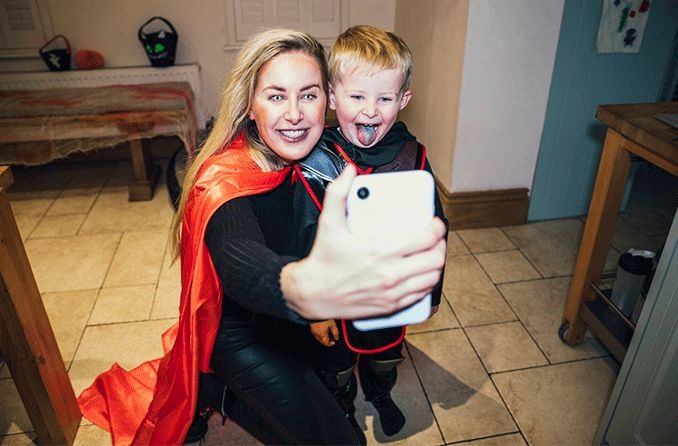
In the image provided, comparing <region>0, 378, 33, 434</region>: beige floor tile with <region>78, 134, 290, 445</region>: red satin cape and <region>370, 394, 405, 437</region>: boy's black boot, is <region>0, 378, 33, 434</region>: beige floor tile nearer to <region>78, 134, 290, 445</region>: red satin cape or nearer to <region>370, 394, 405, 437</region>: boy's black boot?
<region>78, 134, 290, 445</region>: red satin cape

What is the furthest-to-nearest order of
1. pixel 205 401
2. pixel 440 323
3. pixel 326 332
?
pixel 440 323 → pixel 205 401 → pixel 326 332

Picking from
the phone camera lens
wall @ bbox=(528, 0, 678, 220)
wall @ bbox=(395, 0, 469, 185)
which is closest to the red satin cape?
the phone camera lens

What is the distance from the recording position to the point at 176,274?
2.34 metres

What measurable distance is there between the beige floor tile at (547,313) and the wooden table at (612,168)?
5cm

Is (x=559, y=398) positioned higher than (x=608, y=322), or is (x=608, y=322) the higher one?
(x=608, y=322)

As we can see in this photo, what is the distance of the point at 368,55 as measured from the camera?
44.1 inches

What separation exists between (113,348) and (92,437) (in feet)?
1.33

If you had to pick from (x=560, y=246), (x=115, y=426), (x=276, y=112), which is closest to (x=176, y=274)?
(x=115, y=426)

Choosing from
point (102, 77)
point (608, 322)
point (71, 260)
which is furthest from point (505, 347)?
point (102, 77)

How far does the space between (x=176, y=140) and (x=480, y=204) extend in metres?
2.17

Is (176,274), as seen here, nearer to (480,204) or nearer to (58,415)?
(58,415)

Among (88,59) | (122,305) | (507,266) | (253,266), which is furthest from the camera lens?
(88,59)

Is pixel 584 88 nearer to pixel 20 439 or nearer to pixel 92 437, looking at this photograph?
pixel 92 437

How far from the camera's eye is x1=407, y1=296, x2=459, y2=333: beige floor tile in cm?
198
